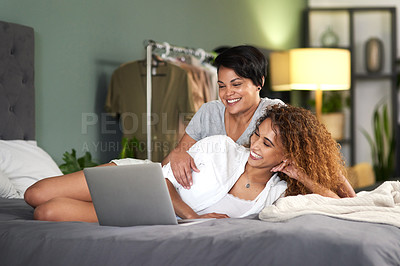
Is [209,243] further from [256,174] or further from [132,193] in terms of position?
[256,174]

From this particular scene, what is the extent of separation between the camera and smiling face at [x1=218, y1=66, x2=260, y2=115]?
237cm

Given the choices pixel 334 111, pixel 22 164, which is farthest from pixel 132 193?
pixel 334 111

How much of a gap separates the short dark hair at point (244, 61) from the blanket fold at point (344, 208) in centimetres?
78

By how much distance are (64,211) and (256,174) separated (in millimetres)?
692

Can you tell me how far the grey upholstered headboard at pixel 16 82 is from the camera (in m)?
2.69

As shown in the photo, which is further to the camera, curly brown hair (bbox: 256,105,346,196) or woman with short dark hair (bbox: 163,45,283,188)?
woman with short dark hair (bbox: 163,45,283,188)

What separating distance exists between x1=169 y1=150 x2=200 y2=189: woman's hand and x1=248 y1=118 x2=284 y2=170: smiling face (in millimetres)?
219

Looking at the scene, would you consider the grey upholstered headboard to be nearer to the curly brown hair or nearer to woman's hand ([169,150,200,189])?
woman's hand ([169,150,200,189])

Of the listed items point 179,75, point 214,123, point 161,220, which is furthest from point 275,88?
point 161,220

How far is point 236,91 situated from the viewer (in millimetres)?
2381

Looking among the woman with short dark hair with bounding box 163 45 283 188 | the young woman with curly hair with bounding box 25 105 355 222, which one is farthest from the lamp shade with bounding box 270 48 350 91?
the young woman with curly hair with bounding box 25 105 355 222

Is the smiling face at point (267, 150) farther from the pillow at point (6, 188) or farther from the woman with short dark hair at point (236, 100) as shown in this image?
the pillow at point (6, 188)

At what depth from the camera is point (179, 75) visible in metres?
3.44

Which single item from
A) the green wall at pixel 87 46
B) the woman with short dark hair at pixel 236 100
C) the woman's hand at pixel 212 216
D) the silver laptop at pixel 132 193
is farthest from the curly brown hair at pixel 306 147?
the green wall at pixel 87 46
